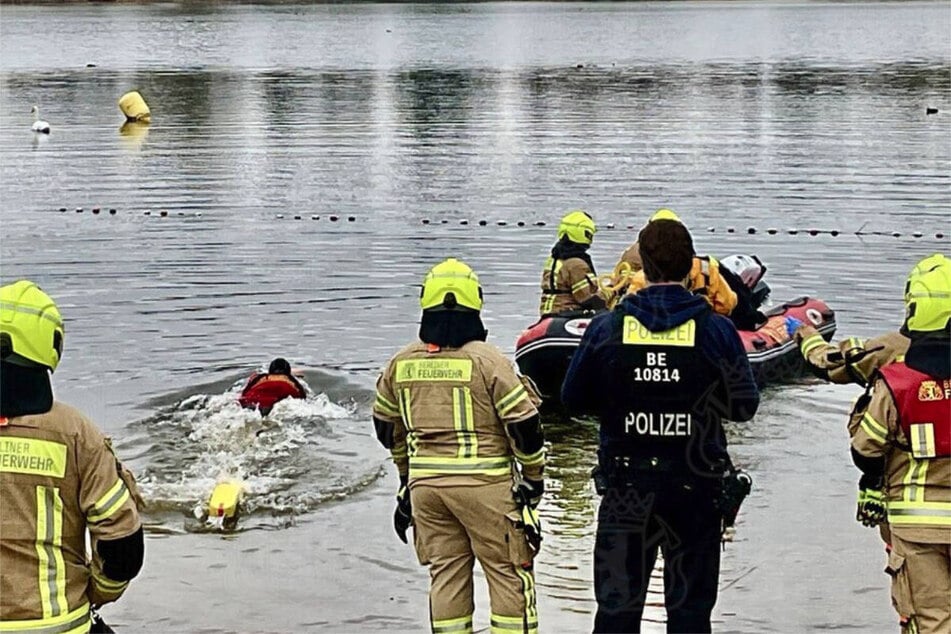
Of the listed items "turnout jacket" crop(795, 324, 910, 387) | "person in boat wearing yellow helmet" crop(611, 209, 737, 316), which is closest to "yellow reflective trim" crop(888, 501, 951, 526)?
"turnout jacket" crop(795, 324, 910, 387)

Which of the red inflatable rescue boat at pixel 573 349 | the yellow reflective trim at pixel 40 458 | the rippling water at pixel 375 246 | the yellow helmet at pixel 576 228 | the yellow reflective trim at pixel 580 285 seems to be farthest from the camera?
the yellow reflective trim at pixel 580 285

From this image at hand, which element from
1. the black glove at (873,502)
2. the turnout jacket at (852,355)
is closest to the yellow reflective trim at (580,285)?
the turnout jacket at (852,355)

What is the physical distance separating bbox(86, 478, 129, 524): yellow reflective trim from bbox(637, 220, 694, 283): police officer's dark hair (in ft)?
7.06

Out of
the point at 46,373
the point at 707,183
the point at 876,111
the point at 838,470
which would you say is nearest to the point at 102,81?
the point at 876,111

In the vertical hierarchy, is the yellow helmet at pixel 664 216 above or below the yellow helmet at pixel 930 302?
above

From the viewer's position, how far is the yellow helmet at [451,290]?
248 inches

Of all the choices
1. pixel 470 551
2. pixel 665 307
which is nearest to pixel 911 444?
pixel 665 307

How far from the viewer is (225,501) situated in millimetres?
9625

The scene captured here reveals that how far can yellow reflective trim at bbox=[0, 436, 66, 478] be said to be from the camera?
4.83 m

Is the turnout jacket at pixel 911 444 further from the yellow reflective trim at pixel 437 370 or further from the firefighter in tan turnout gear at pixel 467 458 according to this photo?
the yellow reflective trim at pixel 437 370

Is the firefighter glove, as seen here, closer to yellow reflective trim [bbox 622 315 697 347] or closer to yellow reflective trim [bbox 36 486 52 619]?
yellow reflective trim [bbox 622 315 697 347]

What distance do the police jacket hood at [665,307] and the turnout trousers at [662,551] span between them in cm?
62

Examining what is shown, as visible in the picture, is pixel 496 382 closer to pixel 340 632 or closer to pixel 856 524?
pixel 340 632

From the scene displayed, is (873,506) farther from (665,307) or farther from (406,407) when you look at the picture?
(406,407)
